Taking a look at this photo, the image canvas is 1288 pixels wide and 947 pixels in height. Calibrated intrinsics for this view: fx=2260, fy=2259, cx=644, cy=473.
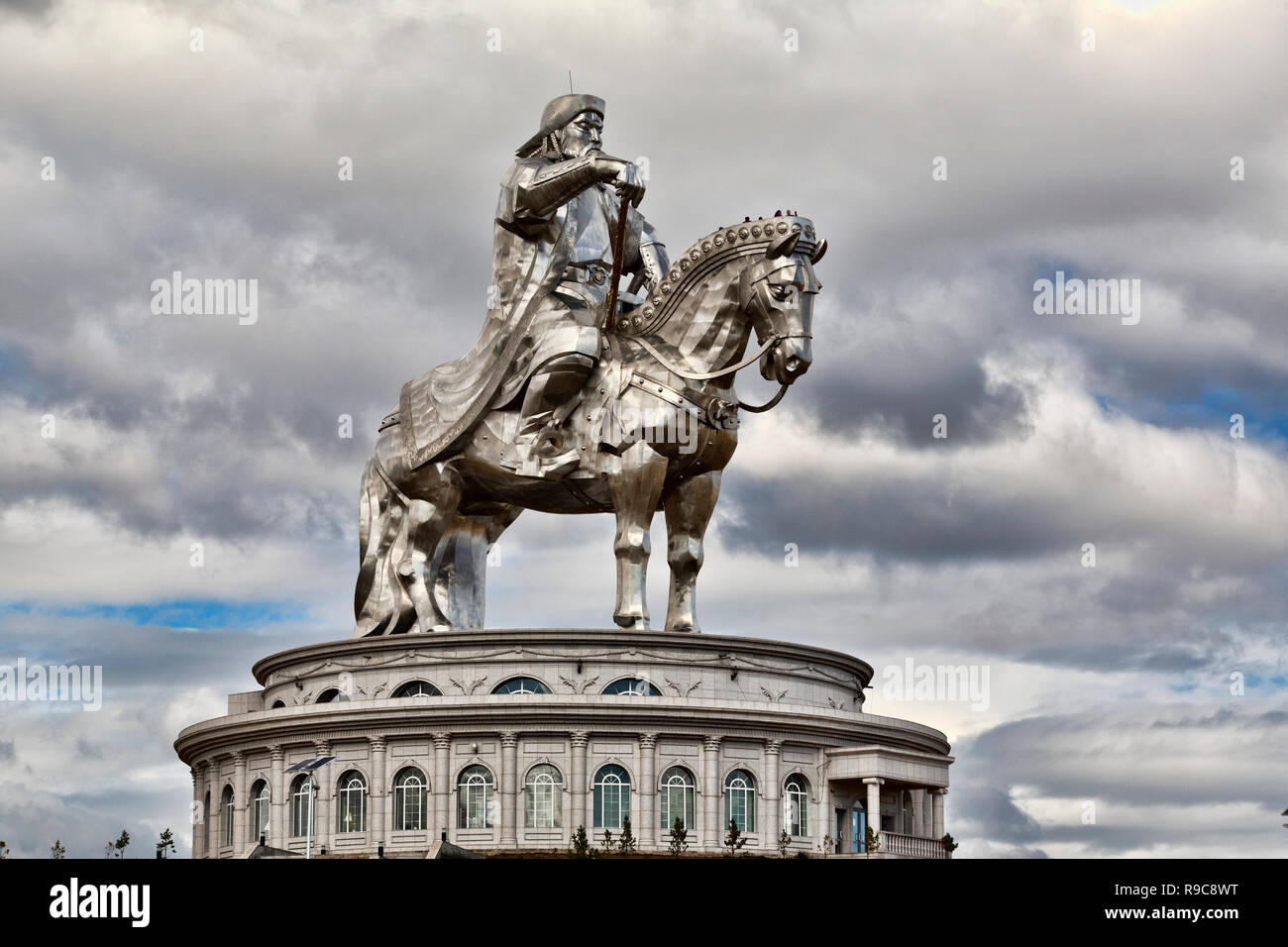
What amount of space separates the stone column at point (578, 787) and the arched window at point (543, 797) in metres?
0.24

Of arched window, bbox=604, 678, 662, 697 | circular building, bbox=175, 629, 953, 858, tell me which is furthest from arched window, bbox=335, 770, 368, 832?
arched window, bbox=604, 678, 662, 697

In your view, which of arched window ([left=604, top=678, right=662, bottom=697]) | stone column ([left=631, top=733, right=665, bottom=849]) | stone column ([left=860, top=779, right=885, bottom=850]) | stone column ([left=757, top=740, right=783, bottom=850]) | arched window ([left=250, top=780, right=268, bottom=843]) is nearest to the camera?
stone column ([left=631, top=733, right=665, bottom=849])

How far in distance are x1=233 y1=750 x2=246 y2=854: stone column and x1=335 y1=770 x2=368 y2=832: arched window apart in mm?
2689

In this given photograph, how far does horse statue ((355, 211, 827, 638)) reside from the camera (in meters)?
40.8

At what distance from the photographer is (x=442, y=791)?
43.4 m

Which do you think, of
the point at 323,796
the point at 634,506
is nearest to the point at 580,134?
the point at 634,506

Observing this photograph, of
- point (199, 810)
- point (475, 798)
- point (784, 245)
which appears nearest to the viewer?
point (784, 245)

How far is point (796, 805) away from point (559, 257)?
11.7 meters

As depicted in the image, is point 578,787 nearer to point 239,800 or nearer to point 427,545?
point 427,545

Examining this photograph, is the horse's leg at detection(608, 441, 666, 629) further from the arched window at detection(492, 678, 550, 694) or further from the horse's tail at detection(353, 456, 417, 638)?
the horse's tail at detection(353, 456, 417, 638)
